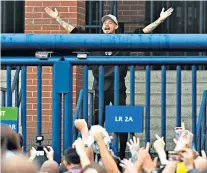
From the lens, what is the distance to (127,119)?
694 cm

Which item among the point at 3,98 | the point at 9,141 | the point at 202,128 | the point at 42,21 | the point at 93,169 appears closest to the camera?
the point at 9,141

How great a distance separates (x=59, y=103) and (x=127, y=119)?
526 millimetres

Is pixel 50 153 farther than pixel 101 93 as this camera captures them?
No

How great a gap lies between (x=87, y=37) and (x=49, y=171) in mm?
991

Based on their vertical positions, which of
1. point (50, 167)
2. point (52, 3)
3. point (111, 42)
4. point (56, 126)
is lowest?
point (50, 167)

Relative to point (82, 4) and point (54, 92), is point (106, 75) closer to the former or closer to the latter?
point (54, 92)

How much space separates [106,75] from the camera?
25.2 feet

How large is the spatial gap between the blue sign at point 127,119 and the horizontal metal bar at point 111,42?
1.63ft

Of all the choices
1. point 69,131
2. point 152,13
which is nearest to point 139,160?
point 69,131

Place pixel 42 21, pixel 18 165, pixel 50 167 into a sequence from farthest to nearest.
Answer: pixel 42 21
pixel 50 167
pixel 18 165

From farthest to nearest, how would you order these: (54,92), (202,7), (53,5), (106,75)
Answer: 1. (202,7)
2. (53,5)
3. (106,75)
4. (54,92)

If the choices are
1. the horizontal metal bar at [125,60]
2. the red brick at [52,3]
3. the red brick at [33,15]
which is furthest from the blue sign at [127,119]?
the red brick at [33,15]

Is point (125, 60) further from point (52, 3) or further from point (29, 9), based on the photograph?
point (29, 9)

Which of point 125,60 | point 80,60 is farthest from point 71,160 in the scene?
point 125,60
